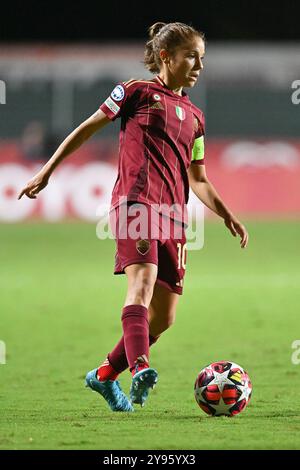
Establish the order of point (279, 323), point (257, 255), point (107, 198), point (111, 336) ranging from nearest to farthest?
point (111, 336) < point (279, 323) < point (257, 255) < point (107, 198)

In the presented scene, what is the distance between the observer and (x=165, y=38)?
21.1ft

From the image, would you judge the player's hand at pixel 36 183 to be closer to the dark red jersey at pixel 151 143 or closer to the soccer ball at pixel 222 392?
the dark red jersey at pixel 151 143

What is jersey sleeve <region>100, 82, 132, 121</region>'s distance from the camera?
6234 millimetres

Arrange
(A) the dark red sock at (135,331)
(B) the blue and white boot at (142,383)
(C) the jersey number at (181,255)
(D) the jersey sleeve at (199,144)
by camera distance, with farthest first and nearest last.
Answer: (D) the jersey sleeve at (199,144)
(C) the jersey number at (181,255)
(A) the dark red sock at (135,331)
(B) the blue and white boot at (142,383)

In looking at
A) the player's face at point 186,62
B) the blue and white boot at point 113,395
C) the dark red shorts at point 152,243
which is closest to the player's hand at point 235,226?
the dark red shorts at point 152,243

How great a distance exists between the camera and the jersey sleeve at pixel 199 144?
6.71m

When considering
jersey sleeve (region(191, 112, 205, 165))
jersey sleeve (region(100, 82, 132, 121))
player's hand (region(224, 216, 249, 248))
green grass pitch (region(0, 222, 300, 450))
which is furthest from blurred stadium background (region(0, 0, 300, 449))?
jersey sleeve (region(100, 82, 132, 121))

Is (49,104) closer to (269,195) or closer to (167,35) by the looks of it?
(269,195)

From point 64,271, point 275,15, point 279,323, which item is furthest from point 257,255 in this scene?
point 275,15

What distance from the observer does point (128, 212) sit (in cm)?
621

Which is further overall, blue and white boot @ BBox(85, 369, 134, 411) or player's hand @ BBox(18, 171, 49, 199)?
blue and white boot @ BBox(85, 369, 134, 411)

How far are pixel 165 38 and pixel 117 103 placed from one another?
540 millimetres

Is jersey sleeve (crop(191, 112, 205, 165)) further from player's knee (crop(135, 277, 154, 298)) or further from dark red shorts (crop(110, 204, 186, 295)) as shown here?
player's knee (crop(135, 277, 154, 298))

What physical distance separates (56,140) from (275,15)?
30.7 ft
